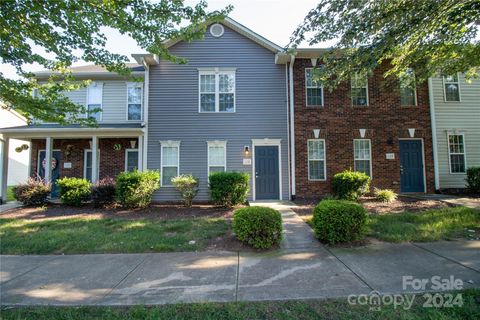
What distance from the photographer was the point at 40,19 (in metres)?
4.40

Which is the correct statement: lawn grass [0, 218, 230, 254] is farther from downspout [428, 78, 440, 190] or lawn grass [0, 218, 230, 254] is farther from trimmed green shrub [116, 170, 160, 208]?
downspout [428, 78, 440, 190]

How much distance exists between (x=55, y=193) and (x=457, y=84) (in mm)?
19138

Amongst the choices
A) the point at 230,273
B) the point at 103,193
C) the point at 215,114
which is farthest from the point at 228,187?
the point at 230,273

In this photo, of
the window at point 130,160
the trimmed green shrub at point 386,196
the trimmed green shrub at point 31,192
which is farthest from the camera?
the window at point 130,160

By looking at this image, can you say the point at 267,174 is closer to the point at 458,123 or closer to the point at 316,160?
the point at 316,160

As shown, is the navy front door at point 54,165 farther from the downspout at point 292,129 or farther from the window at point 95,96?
the downspout at point 292,129

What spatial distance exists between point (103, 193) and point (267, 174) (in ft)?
21.0

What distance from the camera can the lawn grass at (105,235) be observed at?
16.8ft

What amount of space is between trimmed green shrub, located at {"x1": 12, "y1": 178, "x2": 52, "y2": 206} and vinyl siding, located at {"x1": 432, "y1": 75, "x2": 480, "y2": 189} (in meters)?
16.4

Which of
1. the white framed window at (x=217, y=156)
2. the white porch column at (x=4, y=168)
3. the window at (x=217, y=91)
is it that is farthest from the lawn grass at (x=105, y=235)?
the window at (x=217, y=91)

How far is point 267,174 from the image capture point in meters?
10.7

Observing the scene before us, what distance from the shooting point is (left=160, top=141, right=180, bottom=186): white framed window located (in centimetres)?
1075

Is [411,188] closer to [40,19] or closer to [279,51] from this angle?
[279,51]

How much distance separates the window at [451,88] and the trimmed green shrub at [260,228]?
11.4 meters
